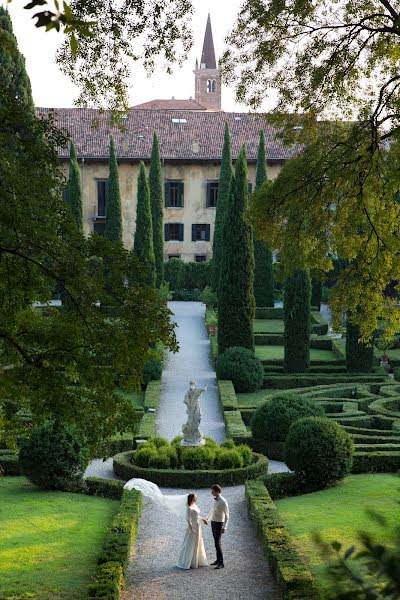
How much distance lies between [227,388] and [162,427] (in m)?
3.86

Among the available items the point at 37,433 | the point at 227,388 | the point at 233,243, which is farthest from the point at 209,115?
the point at 37,433

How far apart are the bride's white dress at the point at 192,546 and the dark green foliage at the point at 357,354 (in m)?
16.5

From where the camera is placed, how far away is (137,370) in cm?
1068

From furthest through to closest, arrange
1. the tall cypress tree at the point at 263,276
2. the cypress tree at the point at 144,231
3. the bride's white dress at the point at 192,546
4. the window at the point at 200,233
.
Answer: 1. the window at the point at 200,233
2. the tall cypress tree at the point at 263,276
3. the cypress tree at the point at 144,231
4. the bride's white dress at the point at 192,546

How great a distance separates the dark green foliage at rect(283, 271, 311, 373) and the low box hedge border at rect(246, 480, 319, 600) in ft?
43.6

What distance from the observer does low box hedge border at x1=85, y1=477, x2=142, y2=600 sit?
1100 cm

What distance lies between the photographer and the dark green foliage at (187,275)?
46969 millimetres

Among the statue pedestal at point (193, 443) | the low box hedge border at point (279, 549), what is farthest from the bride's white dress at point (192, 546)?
the statue pedestal at point (193, 443)

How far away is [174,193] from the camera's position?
5153cm

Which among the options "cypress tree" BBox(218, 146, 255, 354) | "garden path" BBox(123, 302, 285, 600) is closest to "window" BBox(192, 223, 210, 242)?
"cypress tree" BBox(218, 146, 255, 354)

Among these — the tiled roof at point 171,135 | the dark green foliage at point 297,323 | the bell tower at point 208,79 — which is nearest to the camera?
the dark green foliage at point 297,323

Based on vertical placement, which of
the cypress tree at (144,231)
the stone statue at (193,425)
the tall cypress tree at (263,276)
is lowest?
the stone statue at (193,425)

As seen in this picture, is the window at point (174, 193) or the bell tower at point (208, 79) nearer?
the window at point (174, 193)

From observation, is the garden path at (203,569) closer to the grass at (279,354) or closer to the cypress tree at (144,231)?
the grass at (279,354)
